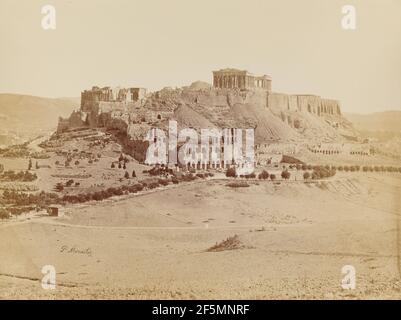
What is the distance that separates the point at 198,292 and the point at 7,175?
435cm

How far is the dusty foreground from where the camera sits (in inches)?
461

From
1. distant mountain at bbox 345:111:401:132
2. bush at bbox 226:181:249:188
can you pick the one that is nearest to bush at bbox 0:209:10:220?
bush at bbox 226:181:249:188

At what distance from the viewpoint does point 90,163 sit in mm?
13086

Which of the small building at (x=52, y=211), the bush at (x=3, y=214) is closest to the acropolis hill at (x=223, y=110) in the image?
the small building at (x=52, y=211)

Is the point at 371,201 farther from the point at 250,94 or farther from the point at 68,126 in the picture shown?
the point at 68,126

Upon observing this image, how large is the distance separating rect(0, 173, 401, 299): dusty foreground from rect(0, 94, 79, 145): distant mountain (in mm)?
1923

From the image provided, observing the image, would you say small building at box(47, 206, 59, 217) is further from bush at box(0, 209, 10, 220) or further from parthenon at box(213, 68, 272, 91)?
parthenon at box(213, 68, 272, 91)

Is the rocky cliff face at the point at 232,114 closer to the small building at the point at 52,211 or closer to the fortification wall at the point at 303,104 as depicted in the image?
the fortification wall at the point at 303,104

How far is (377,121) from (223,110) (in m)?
3.26

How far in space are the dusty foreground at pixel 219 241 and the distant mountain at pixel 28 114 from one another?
75.7 inches

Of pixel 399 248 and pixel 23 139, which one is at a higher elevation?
pixel 23 139

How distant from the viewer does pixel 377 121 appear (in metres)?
13.0

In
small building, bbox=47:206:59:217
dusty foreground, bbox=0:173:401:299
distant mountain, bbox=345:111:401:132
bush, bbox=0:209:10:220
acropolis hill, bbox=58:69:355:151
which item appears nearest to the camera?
dusty foreground, bbox=0:173:401:299
